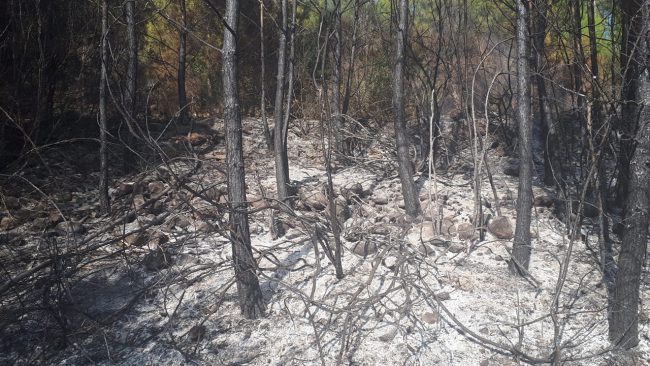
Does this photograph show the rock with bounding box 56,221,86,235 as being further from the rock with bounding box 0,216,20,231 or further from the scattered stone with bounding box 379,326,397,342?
the scattered stone with bounding box 379,326,397,342

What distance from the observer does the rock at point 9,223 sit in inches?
236

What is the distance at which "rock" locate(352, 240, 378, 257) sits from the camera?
5449 millimetres

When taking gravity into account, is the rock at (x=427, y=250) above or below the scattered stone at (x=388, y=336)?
above

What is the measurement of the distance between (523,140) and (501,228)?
1214 millimetres

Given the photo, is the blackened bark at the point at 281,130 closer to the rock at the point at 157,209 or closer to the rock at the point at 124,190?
the rock at the point at 157,209

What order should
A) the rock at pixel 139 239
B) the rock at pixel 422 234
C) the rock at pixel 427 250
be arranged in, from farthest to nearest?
the rock at pixel 422 234, the rock at pixel 427 250, the rock at pixel 139 239

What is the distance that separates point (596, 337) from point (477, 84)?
5.66m

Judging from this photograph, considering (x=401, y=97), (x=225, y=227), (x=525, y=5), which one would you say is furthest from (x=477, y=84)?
(x=225, y=227)

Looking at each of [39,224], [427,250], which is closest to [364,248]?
[427,250]

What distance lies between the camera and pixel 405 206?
6355 mm

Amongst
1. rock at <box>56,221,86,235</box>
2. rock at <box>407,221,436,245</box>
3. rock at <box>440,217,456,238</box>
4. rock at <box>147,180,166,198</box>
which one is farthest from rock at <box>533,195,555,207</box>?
rock at <box>56,221,86,235</box>

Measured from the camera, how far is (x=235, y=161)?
429cm

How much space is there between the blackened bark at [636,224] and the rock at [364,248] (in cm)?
226

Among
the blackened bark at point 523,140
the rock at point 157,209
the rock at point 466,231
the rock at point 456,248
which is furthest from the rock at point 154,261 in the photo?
the blackened bark at point 523,140
